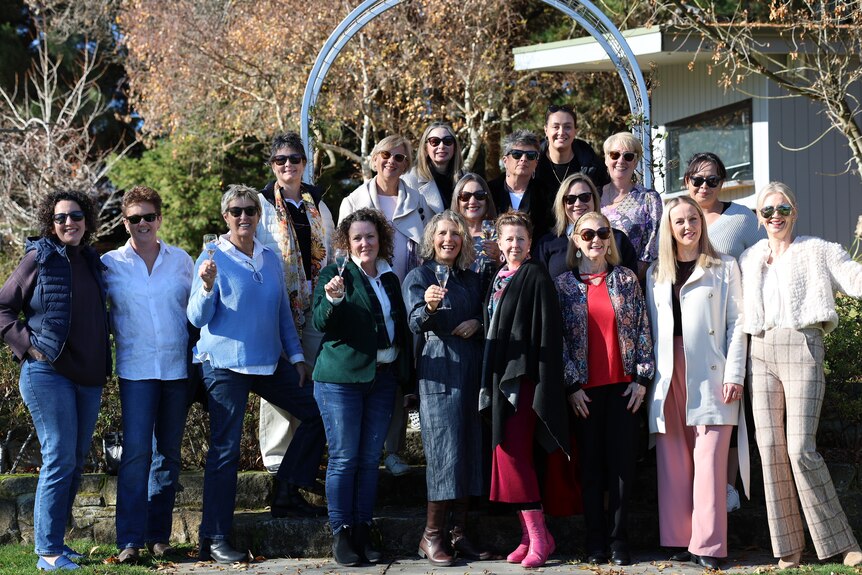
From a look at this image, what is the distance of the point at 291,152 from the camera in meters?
6.75

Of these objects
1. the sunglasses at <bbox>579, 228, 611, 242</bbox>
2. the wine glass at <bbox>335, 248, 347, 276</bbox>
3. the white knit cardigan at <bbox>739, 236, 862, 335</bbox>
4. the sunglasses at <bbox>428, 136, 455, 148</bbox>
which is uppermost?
the sunglasses at <bbox>428, 136, 455, 148</bbox>

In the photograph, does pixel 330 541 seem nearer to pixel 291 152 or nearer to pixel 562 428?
pixel 562 428

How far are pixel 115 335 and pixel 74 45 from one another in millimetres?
18052

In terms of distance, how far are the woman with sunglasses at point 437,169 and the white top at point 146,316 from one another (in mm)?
1732

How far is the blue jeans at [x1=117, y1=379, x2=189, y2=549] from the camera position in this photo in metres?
6.14

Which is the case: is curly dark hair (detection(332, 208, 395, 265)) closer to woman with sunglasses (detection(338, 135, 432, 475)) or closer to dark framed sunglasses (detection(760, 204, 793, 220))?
woman with sunglasses (detection(338, 135, 432, 475))

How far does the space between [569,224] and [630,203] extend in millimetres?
547

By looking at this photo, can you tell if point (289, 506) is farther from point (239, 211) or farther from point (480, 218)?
point (480, 218)

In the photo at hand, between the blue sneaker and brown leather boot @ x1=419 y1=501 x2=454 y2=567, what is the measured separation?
6.63 ft

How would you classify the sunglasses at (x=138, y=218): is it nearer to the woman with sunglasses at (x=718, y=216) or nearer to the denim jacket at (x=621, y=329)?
the denim jacket at (x=621, y=329)

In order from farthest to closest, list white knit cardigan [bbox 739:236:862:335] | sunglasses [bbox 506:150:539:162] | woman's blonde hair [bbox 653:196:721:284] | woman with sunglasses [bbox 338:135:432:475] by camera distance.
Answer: woman with sunglasses [bbox 338:135:432:475]
sunglasses [bbox 506:150:539:162]
woman's blonde hair [bbox 653:196:721:284]
white knit cardigan [bbox 739:236:862:335]

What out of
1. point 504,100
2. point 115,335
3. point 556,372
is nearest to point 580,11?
point 556,372

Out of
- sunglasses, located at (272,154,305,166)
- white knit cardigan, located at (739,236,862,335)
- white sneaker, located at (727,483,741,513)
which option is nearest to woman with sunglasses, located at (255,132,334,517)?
sunglasses, located at (272,154,305,166)

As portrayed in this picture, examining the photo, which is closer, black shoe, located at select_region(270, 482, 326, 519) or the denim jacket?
the denim jacket
